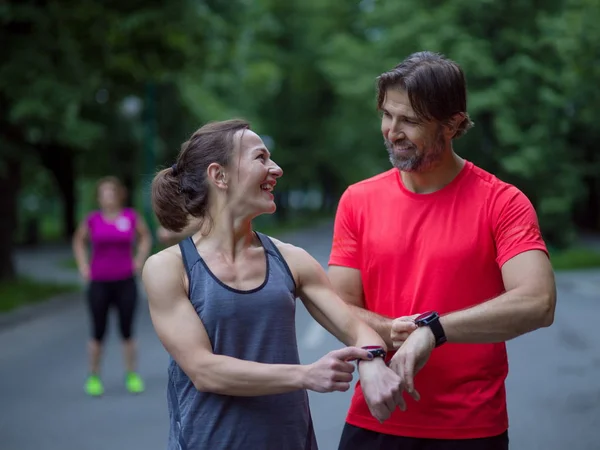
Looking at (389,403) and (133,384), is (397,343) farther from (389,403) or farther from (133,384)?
(133,384)

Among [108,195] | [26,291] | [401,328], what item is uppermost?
[108,195]

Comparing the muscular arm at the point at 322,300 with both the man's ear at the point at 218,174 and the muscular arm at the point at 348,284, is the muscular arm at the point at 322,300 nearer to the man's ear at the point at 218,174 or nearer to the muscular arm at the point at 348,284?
the man's ear at the point at 218,174

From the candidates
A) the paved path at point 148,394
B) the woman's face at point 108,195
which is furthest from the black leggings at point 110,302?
the woman's face at point 108,195

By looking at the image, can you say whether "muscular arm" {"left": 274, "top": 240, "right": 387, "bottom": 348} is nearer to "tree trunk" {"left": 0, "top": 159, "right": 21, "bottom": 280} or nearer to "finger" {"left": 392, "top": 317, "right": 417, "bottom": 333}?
"finger" {"left": 392, "top": 317, "right": 417, "bottom": 333}

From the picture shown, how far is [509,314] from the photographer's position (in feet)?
9.73

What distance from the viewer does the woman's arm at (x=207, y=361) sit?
8.61 ft

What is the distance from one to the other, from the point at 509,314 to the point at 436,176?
578 mm

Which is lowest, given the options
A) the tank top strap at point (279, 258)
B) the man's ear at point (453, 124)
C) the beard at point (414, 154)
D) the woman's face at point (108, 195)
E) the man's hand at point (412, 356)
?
the man's hand at point (412, 356)

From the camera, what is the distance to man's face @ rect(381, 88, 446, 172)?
125 inches

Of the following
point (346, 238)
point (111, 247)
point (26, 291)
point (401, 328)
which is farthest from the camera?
point (26, 291)

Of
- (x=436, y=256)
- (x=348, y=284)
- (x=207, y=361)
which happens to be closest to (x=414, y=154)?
(x=436, y=256)

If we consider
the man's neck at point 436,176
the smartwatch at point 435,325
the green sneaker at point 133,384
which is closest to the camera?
the smartwatch at point 435,325

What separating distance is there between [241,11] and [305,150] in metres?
30.5

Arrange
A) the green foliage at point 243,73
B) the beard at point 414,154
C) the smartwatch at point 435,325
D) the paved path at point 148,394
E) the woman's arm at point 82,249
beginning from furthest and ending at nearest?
1. the green foliage at point 243,73
2. the woman's arm at point 82,249
3. the paved path at point 148,394
4. the beard at point 414,154
5. the smartwatch at point 435,325
